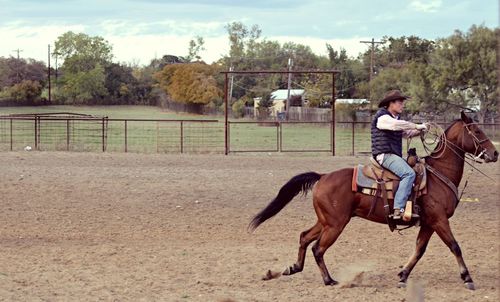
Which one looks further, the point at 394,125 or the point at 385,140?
the point at 385,140

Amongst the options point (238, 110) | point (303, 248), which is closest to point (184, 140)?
point (303, 248)

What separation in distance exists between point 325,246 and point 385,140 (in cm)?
134

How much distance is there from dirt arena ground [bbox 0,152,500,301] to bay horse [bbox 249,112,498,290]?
11.5 inches

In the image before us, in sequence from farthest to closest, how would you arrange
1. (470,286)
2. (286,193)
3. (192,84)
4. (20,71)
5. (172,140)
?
(192,84) < (20,71) < (172,140) < (286,193) < (470,286)

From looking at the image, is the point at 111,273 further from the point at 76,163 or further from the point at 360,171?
the point at 76,163

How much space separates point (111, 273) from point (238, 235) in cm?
297

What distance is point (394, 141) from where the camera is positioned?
340 inches

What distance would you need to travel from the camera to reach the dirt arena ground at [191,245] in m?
8.06

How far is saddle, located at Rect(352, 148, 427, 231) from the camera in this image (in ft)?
28.0

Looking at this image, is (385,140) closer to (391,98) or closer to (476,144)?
(391,98)

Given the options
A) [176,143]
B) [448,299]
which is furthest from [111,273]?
[176,143]

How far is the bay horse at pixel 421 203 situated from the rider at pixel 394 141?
0.25 meters

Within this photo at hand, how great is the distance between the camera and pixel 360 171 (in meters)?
8.68

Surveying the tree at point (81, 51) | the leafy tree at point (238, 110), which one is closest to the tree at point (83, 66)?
the tree at point (81, 51)
